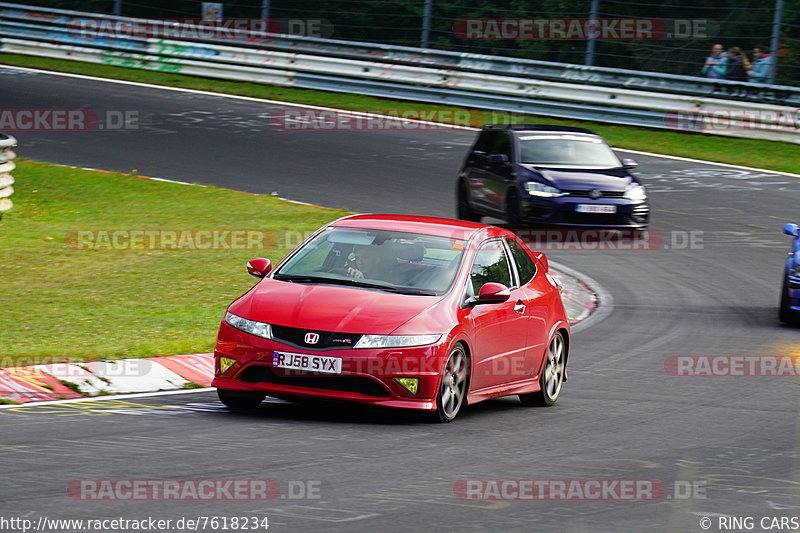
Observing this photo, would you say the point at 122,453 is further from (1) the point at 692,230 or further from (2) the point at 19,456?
(1) the point at 692,230

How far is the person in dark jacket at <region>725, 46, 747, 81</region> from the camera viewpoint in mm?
28281

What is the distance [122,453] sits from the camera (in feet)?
25.1

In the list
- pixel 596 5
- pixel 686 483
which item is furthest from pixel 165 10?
pixel 686 483

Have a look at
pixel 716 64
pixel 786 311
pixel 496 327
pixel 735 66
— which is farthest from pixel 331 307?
pixel 716 64

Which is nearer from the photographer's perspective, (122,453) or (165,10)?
(122,453)

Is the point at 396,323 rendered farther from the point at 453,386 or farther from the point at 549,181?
the point at 549,181

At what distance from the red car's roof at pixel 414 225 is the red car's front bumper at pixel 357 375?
137 centimetres

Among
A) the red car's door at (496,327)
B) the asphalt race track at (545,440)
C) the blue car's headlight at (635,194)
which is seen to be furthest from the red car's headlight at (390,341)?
the blue car's headlight at (635,194)

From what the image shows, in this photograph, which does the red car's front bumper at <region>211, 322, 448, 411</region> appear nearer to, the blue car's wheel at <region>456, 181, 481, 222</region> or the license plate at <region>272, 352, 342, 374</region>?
the license plate at <region>272, 352, 342, 374</region>

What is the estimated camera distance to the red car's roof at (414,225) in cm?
1017

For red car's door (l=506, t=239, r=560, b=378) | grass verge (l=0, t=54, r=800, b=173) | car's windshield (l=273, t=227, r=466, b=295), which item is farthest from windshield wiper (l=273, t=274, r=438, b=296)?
grass verge (l=0, t=54, r=800, b=173)

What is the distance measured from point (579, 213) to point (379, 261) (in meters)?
10.1

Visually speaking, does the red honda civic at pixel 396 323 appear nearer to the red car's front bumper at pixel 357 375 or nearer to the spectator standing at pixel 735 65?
the red car's front bumper at pixel 357 375

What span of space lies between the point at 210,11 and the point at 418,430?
27.6 m
